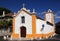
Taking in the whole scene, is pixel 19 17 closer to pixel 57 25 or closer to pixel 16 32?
pixel 16 32

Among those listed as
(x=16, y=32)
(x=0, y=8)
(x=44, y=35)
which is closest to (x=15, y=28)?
(x=16, y=32)

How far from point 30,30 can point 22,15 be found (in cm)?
343

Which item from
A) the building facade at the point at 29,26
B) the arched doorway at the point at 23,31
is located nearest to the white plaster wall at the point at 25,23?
the building facade at the point at 29,26

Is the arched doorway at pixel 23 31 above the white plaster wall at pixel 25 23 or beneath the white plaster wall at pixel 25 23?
beneath

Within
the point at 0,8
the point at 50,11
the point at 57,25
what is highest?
the point at 0,8

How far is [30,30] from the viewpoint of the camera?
31.0m

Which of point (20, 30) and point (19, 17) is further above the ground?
point (19, 17)

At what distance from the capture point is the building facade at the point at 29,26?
30719 mm

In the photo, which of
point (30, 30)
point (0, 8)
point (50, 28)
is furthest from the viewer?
point (0, 8)

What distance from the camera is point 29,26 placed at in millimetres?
31234

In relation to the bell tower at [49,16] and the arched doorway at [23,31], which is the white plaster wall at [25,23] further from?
the bell tower at [49,16]

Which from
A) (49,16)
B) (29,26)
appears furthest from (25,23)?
(49,16)

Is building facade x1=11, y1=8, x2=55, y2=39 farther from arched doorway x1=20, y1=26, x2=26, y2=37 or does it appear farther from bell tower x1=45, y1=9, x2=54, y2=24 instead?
bell tower x1=45, y1=9, x2=54, y2=24

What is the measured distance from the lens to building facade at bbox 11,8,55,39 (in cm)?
3072
